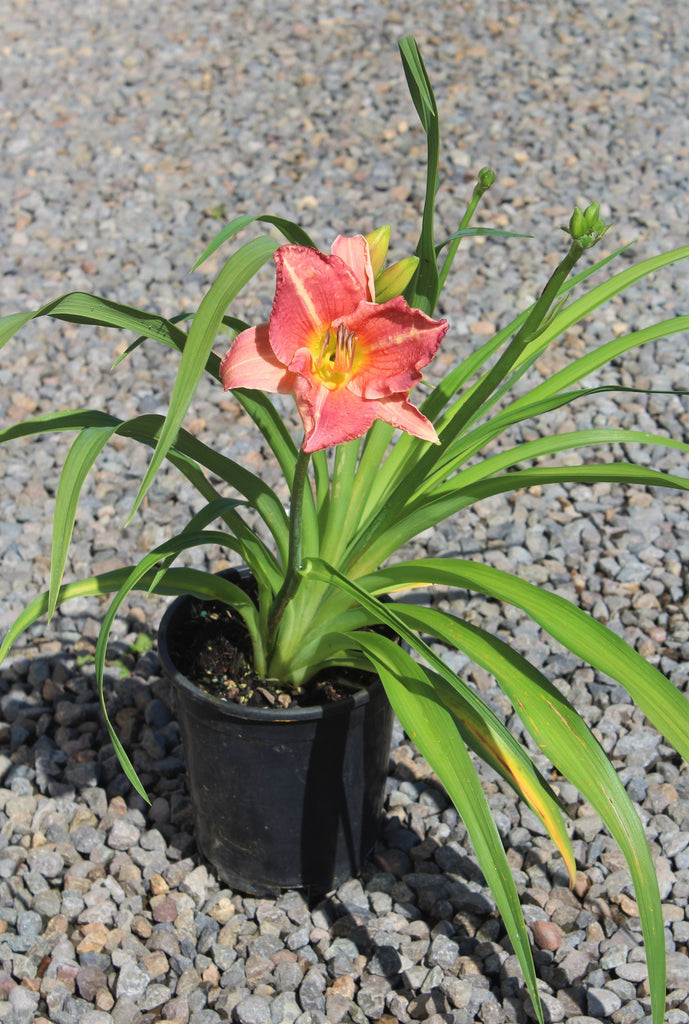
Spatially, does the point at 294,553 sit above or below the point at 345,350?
below

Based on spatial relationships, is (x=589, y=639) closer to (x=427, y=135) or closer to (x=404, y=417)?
(x=404, y=417)

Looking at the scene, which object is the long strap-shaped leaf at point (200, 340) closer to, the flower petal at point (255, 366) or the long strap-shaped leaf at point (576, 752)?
the flower petal at point (255, 366)

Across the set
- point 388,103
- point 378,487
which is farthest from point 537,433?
point 388,103

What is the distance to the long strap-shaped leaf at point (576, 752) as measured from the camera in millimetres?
1188

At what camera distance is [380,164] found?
152 inches

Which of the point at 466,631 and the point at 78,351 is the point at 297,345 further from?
the point at 78,351

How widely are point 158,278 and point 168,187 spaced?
1.97ft

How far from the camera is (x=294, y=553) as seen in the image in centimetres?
135

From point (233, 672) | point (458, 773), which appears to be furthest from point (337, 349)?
point (233, 672)

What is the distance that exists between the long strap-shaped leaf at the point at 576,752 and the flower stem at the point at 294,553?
0.18 m

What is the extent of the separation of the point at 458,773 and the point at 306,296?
2.05 feet

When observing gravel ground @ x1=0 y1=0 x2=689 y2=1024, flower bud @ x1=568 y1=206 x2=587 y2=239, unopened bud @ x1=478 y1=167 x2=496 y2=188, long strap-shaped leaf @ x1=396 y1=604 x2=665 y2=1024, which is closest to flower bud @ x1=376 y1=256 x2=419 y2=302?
unopened bud @ x1=478 y1=167 x2=496 y2=188

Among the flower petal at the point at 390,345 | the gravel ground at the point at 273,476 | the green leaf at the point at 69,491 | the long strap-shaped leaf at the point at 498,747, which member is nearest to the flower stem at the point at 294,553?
the long strap-shaped leaf at the point at 498,747

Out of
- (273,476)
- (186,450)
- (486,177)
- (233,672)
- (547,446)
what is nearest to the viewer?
(486,177)
